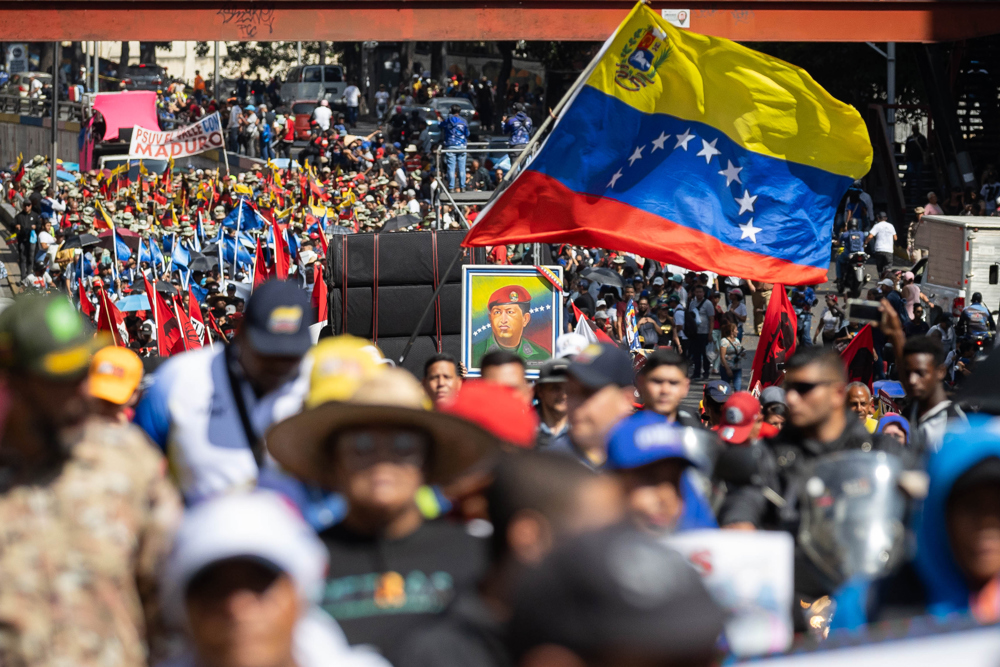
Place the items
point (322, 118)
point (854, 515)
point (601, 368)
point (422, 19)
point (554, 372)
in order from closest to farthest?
A: point (854, 515) < point (601, 368) < point (554, 372) < point (422, 19) < point (322, 118)

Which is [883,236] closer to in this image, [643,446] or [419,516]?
[643,446]

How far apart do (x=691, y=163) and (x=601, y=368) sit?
4.27 m

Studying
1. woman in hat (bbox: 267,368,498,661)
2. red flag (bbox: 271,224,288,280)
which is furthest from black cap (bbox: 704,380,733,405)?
red flag (bbox: 271,224,288,280)

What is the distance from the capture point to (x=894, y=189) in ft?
104

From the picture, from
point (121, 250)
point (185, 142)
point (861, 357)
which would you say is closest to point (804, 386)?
point (861, 357)

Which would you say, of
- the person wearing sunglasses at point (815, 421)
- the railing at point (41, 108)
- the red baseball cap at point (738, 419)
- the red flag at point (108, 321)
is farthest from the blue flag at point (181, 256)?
the railing at point (41, 108)

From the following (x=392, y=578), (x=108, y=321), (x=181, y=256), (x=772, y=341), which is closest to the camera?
(x=392, y=578)

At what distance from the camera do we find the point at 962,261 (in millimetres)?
19672

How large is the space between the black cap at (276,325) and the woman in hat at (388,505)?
64 cm

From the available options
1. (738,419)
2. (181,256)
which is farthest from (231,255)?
(738,419)

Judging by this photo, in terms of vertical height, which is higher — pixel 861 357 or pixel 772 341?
pixel 772 341

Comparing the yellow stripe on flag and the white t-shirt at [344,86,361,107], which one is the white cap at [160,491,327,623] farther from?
the white t-shirt at [344,86,361,107]

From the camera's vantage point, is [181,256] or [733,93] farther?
[181,256]

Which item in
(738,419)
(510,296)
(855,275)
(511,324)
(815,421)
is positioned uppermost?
(815,421)
